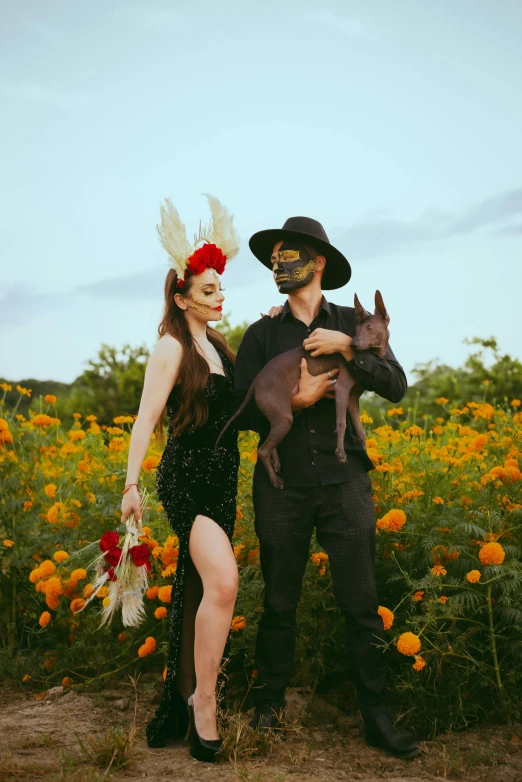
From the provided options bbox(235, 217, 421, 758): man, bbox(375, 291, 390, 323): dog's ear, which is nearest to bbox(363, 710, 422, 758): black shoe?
bbox(235, 217, 421, 758): man

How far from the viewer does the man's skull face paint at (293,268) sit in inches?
169

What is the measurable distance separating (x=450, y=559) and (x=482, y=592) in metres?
0.26

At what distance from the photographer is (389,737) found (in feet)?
13.6

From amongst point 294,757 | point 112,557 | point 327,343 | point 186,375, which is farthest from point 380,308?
point 294,757

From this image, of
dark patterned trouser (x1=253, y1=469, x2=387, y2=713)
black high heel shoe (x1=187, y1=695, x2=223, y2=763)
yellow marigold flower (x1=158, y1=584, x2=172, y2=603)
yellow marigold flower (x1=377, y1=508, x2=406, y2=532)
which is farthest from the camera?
yellow marigold flower (x1=158, y1=584, x2=172, y2=603)

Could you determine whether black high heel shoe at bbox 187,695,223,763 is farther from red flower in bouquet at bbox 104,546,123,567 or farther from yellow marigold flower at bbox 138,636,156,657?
red flower in bouquet at bbox 104,546,123,567

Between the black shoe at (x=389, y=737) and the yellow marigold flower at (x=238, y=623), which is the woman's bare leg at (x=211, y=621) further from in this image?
the black shoe at (x=389, y=737)

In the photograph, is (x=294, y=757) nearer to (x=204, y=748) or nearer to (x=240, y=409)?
(x=204, y=748)

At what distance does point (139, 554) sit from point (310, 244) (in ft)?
6.10

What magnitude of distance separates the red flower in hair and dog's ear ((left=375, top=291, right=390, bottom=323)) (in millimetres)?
1721

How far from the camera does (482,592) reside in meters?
4.30

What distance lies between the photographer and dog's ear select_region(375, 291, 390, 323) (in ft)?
13.4

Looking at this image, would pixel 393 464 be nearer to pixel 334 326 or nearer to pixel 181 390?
pixel 334 326

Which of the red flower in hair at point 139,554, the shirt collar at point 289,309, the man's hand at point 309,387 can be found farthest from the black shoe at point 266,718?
the shirt collar at point 289,309
